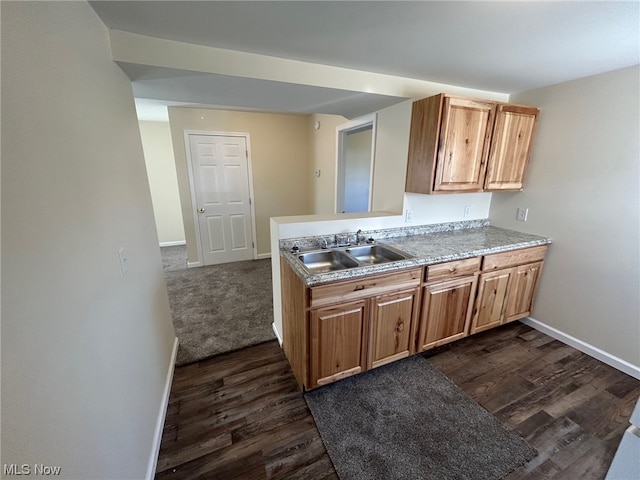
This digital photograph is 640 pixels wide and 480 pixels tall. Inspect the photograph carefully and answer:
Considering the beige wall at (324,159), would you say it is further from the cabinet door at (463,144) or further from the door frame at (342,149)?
the cabinet door at (463,144)

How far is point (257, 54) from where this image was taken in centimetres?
172

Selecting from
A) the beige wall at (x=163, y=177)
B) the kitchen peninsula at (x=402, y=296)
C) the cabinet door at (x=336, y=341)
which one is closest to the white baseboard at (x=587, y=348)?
the kitchen peninsula at (x=402, y=296)

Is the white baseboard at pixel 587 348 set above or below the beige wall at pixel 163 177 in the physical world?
below

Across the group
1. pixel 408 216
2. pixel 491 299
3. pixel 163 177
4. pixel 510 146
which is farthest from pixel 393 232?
pixel 163 177

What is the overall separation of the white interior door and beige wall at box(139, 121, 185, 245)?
3.66ft

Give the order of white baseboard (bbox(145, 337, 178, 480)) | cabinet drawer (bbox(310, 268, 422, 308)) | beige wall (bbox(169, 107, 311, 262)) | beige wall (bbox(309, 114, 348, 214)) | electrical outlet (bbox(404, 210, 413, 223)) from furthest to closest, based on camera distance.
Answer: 1. beige wall (bbox(169, 107, 311, 262))
2. beige wall (bbox(309, 114, 348, 214))
3. electrical outlet (bbox(404, 210, 413, 223))
4. cabinet drawer (bbox(310, 268, 422, 308))
5. white baseboard (bbox(145, 337, 178, 480))

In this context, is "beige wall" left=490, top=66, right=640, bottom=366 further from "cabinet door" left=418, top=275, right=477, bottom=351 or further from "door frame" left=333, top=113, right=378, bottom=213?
"door frame" left=333, top=113, right=378, bottom=213

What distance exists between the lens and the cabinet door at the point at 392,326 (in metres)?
1.86

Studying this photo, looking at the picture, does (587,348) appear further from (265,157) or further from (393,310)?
(265,157)

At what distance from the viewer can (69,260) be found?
2.89ft

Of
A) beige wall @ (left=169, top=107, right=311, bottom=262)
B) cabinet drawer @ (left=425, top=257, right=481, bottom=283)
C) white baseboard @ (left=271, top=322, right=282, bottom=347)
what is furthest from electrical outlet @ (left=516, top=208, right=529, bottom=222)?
beige wall @ (left=169, top=107, right=311, bottom=262)

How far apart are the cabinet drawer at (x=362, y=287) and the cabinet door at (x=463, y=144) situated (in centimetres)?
82

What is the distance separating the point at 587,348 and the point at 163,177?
21.5 feet

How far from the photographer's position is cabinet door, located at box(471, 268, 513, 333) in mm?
2270
